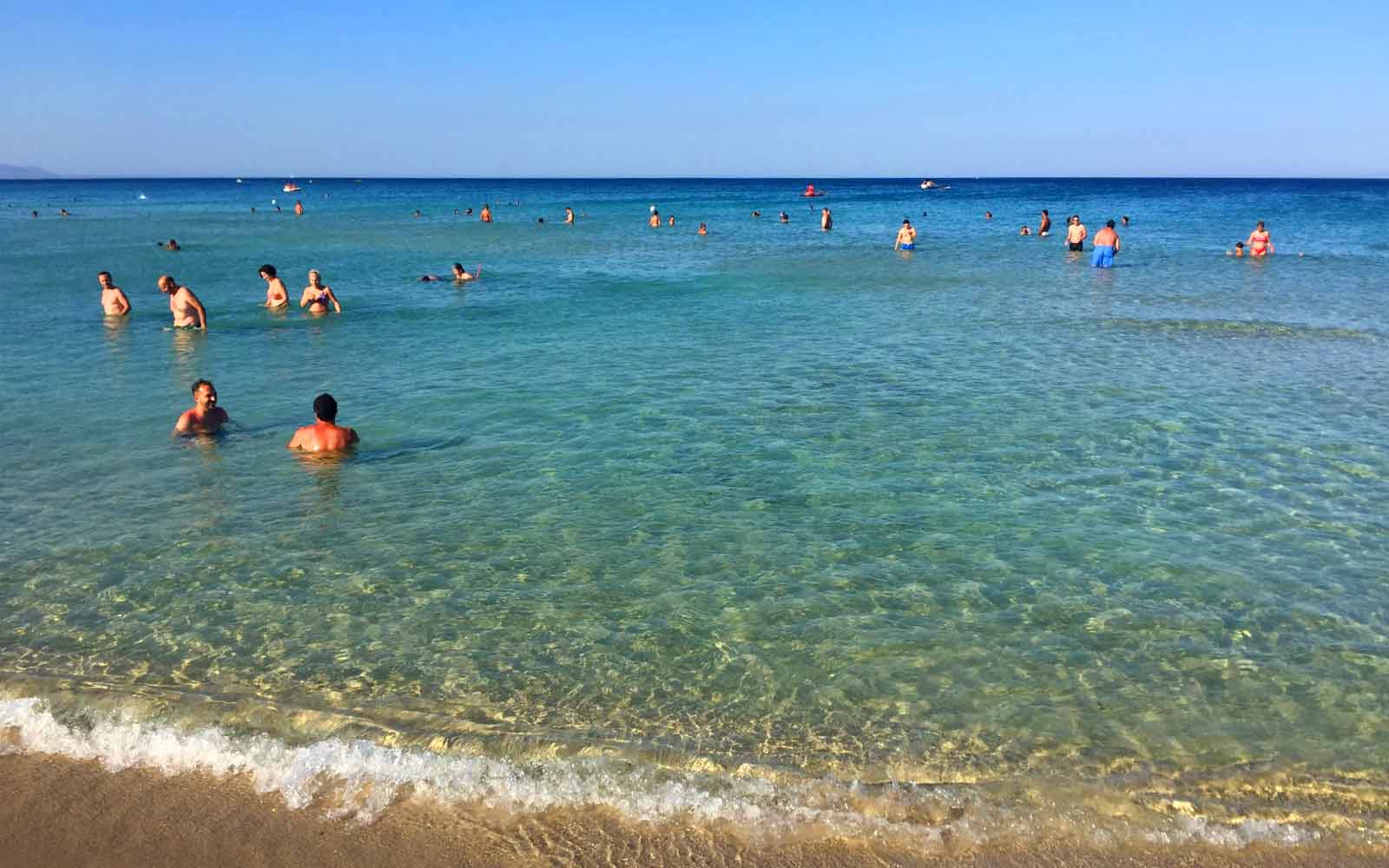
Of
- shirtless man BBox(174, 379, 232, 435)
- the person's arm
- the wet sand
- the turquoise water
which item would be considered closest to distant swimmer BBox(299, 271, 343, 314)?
the turquoise water

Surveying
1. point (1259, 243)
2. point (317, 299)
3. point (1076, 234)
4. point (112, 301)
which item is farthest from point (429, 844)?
point (1259, 243)

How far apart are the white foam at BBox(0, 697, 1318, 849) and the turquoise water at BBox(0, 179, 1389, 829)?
0.42ft

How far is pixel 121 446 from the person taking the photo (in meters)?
11.0

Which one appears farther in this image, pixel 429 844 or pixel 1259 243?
pixel 1259 243

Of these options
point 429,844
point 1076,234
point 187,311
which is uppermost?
point 1076,234

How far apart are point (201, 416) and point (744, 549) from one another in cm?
721

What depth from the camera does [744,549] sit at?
8023 mm

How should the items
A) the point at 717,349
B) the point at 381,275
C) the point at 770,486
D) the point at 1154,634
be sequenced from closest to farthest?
the point at 1154,634, the point at 770,486, the point at 717,349, the point at 381,275

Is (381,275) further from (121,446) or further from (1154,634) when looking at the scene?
(1154,634)

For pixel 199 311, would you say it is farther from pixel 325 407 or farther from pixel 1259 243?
pixel 1259 243

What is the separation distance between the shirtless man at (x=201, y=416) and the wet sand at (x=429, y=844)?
275 inches

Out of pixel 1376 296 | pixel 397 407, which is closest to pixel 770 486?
pixel 397 407

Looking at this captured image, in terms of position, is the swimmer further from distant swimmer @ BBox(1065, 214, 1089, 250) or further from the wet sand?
the wet sand

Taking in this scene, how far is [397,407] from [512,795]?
28.7 feet
